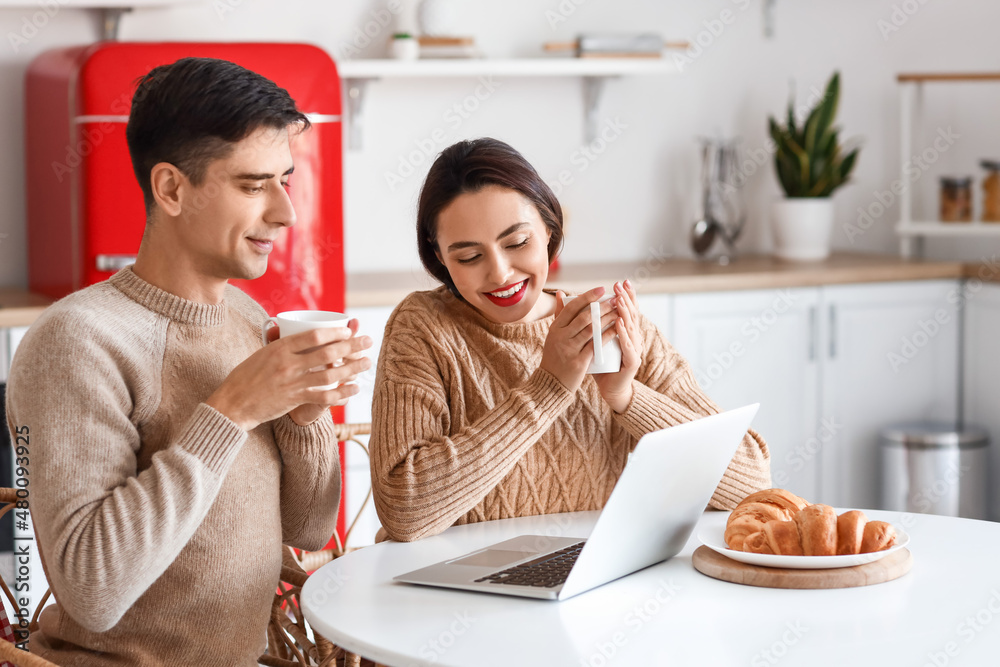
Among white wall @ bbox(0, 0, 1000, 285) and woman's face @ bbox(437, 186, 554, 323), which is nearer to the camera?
woman's face @ bbox(437, 186, 554, 323)

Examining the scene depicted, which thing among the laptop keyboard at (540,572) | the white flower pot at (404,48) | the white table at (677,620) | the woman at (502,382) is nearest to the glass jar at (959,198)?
the white flower pot at (404,48)

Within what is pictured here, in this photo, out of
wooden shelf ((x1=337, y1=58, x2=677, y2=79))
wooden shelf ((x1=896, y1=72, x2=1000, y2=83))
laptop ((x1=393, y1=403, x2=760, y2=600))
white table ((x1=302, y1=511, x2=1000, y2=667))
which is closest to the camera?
white table ((x1=302, y1=511, x2=1000, y2=667))

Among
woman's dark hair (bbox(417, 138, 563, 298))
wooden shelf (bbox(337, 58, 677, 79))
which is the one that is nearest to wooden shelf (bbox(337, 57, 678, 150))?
wooden shelf (bbox(337, 58, 677, 79))

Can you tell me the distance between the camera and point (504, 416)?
1.60 metres

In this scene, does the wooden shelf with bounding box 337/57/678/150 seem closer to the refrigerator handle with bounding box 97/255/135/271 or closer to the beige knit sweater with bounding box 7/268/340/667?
the refrigerator handle with bounding box 97/255/135/271

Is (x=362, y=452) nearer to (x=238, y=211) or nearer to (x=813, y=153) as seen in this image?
(x=238, y=211)

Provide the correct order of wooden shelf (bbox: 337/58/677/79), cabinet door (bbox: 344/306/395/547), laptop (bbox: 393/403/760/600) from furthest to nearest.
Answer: wooden shelf (bbox: 337/58/677/79) → cabinet door (bbox: 344/306/395/547) → laptop (bbox: 393/403/760/600)

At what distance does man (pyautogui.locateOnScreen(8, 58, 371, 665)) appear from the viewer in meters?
1.24

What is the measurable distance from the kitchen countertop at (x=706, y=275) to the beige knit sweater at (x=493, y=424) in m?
1.22

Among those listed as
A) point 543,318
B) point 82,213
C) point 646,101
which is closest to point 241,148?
point 543,318

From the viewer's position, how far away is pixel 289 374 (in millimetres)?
1274

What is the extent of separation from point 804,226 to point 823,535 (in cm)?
248

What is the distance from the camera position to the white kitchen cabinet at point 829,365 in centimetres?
330

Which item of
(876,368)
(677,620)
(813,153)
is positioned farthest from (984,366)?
(677,620)
